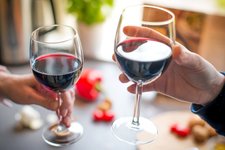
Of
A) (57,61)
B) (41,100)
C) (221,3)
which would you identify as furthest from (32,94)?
(221,3)

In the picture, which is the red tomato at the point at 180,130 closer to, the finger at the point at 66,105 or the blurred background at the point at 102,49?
the blurred background at the point at 102,49

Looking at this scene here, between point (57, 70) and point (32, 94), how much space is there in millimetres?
167

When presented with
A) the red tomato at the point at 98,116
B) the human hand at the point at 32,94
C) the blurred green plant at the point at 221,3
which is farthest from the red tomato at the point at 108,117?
the blurred green plant at the point at 221,3

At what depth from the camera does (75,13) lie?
1.18 metres

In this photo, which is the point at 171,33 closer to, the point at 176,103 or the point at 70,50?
the point at 70,50

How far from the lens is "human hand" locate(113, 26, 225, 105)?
30.3 inches

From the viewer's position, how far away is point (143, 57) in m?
0.65

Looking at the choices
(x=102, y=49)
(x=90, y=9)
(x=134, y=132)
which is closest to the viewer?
(x=134, y=132)

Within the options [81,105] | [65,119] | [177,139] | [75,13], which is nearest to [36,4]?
[75,13]

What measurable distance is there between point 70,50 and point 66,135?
0.72ft

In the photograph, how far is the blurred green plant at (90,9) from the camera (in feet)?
3.75

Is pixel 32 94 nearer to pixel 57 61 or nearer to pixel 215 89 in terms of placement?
pixel 57 61

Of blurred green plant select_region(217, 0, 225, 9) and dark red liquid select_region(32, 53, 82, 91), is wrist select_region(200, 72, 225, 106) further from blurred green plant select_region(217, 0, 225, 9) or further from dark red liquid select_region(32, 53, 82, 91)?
blurred green plant select_region(217, 0, 225, 9)

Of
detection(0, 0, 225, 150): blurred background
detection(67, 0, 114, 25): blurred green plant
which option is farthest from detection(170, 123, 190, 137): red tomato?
detection(67, 0, 114, 25): blurred green plant
